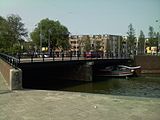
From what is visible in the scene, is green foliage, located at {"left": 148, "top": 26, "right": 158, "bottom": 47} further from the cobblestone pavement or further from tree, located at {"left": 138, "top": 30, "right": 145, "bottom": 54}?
the cobblestone pavement

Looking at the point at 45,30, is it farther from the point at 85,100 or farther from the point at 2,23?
the point at 85,100

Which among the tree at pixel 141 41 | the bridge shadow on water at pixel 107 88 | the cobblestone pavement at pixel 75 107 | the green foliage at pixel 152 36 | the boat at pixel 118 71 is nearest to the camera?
the cobblestone pavement at pixel 75 107

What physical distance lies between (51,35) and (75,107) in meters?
104

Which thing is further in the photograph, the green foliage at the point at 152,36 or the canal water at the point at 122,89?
the green foliage at the point at 152,36

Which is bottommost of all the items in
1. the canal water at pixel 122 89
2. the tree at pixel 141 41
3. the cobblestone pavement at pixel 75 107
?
the canal water at pixel 122 89

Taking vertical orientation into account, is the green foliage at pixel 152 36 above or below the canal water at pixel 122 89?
above

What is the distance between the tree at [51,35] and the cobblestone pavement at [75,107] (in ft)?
324

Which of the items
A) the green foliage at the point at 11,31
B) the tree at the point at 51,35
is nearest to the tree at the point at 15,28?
the green foliage at the point at 11,31

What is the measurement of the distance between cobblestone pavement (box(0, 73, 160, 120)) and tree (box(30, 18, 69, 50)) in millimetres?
98815

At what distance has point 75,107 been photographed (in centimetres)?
1030

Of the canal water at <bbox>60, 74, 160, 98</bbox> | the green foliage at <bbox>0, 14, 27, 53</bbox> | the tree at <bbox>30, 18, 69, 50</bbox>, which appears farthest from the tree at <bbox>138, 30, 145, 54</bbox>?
the canal water at <bbox>60, 74, 160, 98</bbox>

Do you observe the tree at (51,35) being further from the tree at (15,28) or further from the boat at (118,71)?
the boat at (118,71)

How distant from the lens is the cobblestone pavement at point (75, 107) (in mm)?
8953

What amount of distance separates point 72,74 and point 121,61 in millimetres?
19247
